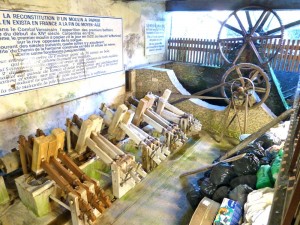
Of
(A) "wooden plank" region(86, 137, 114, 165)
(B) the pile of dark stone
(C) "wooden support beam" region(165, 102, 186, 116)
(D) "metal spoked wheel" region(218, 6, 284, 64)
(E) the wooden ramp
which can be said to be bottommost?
(E) the wooden ramp

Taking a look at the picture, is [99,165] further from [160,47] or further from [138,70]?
[160,47]

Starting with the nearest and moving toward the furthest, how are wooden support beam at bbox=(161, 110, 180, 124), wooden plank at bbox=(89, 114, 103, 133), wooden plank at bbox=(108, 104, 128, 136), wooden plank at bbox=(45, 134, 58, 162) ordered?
1. wooden plank at bbox=(45, 134, 58, 162)
2. wooden plank at bbox=(89, 114, 103, 133)
3. wooden plank at bbox=(108, 104, 128, 136)
4. wooden support beam at bbox=(161, 110, 180, 124)

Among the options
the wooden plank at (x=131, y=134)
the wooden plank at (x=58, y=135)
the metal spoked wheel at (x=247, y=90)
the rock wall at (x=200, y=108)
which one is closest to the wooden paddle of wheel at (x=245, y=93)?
the metal spoked wheel at (x=247, y=90)

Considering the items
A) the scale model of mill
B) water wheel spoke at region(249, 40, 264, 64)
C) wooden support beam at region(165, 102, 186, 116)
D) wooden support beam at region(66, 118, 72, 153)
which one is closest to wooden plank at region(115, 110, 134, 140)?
wooden support beam at region(66, 118, 72, 153)

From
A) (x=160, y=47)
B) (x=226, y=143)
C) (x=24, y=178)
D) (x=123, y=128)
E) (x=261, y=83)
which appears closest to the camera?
(x=24, y=178)

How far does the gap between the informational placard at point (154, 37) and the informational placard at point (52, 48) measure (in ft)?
3.87

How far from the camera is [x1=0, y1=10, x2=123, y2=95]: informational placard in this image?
352 cm

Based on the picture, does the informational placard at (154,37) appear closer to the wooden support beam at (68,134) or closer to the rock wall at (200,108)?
the rock wall at (200,108)

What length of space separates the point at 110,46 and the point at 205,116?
2.79 m

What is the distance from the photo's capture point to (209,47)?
6254 millimetres

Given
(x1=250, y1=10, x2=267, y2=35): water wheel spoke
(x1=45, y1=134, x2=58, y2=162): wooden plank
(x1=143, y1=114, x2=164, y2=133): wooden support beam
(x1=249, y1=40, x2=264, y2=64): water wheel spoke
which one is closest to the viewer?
(x1=45, y1=134, x2=58, y2=162): wooden plank

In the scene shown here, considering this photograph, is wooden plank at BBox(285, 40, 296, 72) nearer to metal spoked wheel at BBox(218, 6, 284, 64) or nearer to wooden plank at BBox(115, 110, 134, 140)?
metal spoked wheel at BBox(218, 6, 284, 64)

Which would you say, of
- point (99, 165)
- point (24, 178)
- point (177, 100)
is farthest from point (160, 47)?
point (24, 178)

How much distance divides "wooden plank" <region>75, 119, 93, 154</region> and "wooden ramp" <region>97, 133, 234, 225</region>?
102 centimetres
